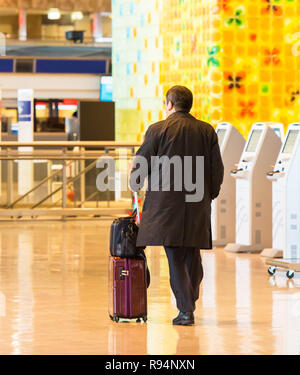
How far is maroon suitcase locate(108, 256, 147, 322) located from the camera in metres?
6.00

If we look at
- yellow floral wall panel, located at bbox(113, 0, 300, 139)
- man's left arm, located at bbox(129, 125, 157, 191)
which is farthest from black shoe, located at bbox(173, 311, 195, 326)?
yellow floral wall panel, located at bbox(113, 0, 300, 139)

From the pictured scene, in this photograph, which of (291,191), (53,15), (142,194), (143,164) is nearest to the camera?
(143,164)

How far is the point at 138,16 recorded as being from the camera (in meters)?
14.5

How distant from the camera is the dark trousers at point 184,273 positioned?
5.91 metres

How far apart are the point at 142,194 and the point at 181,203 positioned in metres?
8.71

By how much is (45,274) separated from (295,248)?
7.52 feet

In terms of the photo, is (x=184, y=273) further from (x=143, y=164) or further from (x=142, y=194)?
(x=142, y=194)

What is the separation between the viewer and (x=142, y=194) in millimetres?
14523

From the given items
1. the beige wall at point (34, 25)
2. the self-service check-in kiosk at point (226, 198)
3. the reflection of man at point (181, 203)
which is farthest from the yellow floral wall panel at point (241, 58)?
the beige wall at point (34, 25)

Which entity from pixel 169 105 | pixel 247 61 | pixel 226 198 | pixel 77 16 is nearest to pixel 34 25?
pixel 77 16

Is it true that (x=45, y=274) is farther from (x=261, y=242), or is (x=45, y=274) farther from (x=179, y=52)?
(x=179, y=52)

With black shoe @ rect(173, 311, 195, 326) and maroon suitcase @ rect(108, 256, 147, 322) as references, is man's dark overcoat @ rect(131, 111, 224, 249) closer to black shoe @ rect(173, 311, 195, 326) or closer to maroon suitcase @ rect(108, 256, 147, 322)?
maroon suitcase @ rect(108, 256, 147, 322)

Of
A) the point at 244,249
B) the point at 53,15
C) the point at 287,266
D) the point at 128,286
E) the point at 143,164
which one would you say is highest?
the point at 53,15

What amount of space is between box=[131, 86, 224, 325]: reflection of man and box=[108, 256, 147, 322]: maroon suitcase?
0.21 m
